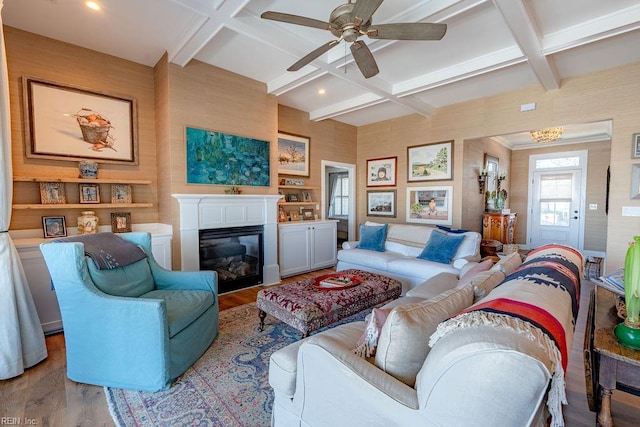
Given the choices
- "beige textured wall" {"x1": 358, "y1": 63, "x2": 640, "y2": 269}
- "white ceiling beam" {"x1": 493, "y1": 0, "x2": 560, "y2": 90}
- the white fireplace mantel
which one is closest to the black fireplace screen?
the white fireplace mantel

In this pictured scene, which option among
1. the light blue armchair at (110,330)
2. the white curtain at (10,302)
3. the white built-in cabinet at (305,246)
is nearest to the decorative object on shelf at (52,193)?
the white curtain at (10,302)

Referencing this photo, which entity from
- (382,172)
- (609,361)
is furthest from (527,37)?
(382,172)

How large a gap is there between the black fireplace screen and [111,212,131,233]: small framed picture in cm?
85

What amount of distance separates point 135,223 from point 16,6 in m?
2.28

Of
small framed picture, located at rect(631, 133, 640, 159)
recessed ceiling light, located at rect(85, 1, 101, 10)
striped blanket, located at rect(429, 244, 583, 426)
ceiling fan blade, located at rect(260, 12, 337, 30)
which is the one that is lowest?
striped blanket, located at rect(429, 244, 583, 426)

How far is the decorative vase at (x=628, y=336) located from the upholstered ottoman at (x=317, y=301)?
1666 millimetres

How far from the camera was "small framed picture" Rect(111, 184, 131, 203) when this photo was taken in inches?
136

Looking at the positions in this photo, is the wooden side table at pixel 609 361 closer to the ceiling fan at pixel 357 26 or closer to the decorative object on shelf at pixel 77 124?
the ceiling fan at pixel 357 26

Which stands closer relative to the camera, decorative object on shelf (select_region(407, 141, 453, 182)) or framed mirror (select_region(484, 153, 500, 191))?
decorative object on shelf (select_region(407, 141, 453, 182))

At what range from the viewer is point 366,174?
6.25 metres

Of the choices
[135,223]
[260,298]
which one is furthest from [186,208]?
[260,298]

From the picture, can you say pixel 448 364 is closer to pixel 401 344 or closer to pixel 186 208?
pixel 401 344

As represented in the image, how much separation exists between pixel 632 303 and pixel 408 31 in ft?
6.37

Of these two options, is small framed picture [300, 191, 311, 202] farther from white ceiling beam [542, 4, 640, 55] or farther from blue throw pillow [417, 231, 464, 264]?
white ceiling beam [542, 4, 640, 55]
